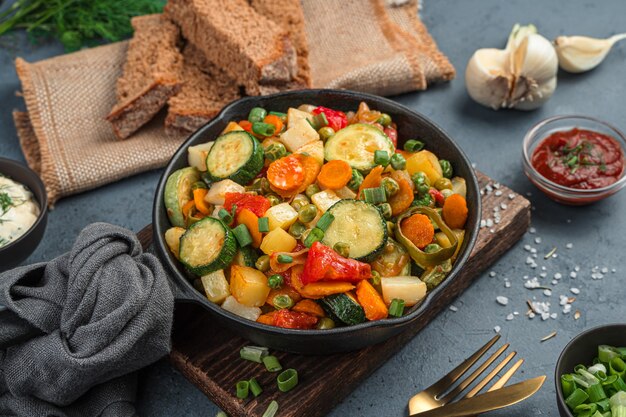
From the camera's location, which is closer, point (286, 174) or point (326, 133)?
point (286, 174)

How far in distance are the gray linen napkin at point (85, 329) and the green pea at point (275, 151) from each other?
0.84 m

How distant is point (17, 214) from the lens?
14.2 ft

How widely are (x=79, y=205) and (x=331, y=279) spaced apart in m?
2.33

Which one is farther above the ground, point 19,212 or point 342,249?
point 342,249

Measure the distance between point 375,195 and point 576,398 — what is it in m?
1.36

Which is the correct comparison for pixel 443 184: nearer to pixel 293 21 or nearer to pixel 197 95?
pixel 197 95

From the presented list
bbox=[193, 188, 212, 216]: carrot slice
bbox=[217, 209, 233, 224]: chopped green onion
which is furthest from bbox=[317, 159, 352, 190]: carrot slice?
bbox=[193, 188, 212, 216]: carrot slice

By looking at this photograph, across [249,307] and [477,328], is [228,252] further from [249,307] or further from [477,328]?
[477,328]

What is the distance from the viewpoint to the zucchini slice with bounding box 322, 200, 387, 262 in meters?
3.46

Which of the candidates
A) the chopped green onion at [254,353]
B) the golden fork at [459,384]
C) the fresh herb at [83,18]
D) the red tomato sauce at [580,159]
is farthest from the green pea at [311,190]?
the fresh herb at [83,18]

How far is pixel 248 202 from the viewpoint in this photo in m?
3.70

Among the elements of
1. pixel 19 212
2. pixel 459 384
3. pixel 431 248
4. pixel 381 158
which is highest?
pixel 381 158

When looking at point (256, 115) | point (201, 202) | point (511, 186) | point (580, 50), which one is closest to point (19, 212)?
point (201, 202)

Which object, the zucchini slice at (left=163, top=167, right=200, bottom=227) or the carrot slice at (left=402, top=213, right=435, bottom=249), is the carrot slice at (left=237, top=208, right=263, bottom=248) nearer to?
the zucchini slice at (left=163, top=167, right=200, bottom=227)
